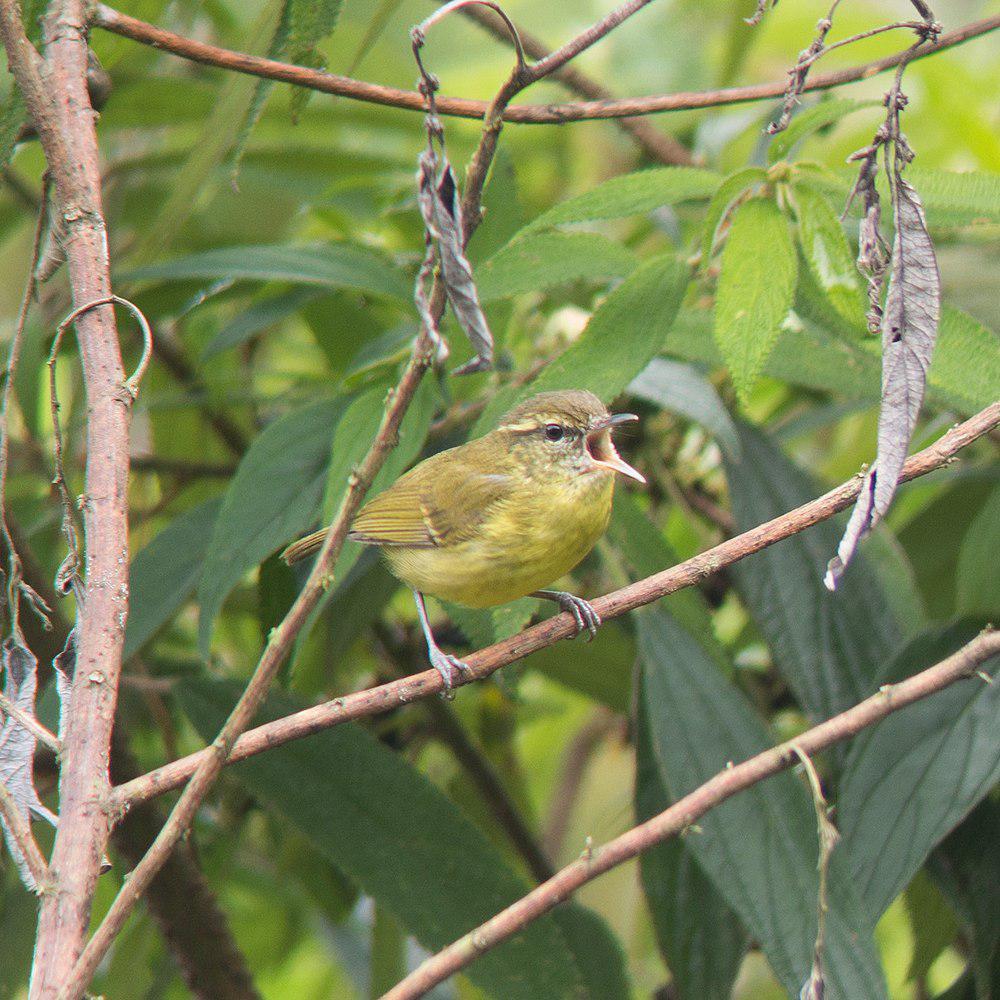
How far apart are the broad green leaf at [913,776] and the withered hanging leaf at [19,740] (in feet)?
4.05

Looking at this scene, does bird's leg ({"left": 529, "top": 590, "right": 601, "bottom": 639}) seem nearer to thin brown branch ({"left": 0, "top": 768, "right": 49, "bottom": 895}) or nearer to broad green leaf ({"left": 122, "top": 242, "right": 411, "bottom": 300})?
broad green leaf ({"left": 122, "top": 242, "right": 411, "bottom": 300})

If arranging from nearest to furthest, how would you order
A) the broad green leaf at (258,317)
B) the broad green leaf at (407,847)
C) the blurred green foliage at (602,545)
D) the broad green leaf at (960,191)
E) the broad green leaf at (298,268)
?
the broad green leaf at (960,191) < the blurred green foliage at (602,545) < the broad green leaf at (407,847) < the broad green leaf at (298,268) < the broad green leaf at (258,317)

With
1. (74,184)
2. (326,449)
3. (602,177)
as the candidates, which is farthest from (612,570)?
(602,177)

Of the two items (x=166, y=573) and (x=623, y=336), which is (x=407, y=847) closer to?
(x=166, y=573)

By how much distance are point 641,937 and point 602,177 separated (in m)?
2.42

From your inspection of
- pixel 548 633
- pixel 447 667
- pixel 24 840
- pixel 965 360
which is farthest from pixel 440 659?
pixel 24 840

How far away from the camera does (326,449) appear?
2258 mm

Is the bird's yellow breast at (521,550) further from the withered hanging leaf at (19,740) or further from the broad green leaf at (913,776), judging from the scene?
the withered hanging leaf at (19,740)

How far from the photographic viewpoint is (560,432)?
251 cm

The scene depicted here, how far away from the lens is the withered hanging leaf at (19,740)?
51.5 inches

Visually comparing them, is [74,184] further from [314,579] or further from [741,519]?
[741,519]

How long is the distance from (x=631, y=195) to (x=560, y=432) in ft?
2.32

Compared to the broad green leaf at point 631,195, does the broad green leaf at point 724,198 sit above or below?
below

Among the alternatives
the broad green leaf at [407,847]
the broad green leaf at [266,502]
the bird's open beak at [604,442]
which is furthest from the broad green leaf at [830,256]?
the broad green leaf at [407,847]
